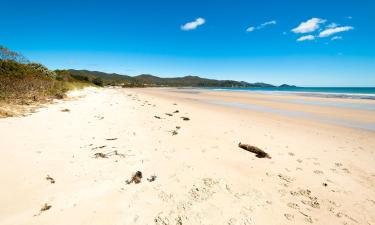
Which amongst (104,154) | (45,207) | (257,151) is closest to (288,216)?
(257,151)

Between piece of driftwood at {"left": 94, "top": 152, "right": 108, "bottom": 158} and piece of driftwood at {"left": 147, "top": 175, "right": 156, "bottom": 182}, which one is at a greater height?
piece of driftwood at {"left": 94, "top": 152, "right": 108, "bottom": 158}

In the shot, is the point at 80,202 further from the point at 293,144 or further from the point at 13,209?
the point at 293,144

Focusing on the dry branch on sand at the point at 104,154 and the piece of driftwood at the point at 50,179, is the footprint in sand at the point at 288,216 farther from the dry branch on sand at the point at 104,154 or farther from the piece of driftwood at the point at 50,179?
the piece of driftwood at the point at 50,179

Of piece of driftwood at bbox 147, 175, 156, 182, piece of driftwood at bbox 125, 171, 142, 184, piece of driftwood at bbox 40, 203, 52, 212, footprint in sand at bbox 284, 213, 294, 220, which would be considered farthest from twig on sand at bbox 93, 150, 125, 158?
footprint in sand at bbox 284, 213, 294, 220

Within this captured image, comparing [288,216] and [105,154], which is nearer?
[288,216]

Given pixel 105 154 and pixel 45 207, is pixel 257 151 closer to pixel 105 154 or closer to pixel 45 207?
pixel 105 154

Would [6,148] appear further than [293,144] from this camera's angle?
No

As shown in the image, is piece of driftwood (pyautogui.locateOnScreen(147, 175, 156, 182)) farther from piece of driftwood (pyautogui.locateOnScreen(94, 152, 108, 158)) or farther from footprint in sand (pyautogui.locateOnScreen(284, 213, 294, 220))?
footprint in sand (pyautogui.locateOnScreen(284, 213, 294, 220))

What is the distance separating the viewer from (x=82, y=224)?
116 inches

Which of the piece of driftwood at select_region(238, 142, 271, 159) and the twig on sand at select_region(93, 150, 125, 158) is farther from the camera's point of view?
the piece of driftwood at select_region(238, 142, 271, 159)

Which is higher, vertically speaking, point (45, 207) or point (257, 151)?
point (45, 207)

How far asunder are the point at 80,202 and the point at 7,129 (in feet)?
19.8

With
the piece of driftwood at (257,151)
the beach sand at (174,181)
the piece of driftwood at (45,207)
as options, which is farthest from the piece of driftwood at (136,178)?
the piece of driftwood at (257,151)

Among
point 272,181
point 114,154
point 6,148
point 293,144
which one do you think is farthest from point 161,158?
point 293,144
